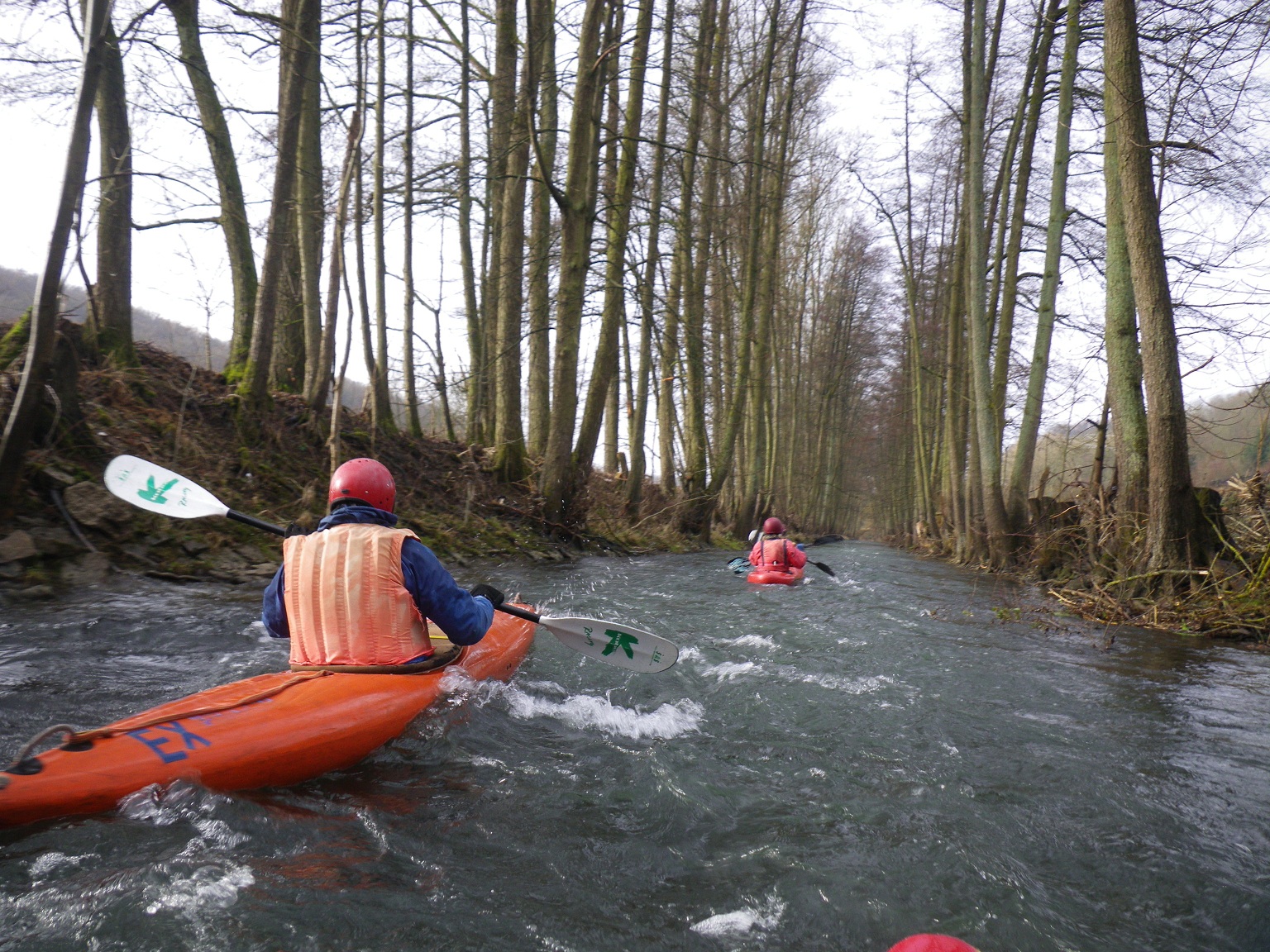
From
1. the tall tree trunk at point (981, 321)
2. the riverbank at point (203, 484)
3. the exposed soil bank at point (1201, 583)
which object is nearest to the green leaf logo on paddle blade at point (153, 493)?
the riverbank at point (203, 484)

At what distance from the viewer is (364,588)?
3.67m

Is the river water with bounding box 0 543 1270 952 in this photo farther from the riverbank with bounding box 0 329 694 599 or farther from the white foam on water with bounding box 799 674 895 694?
the riverbank with bounding box 0 329 694 599

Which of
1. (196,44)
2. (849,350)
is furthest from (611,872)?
(849,350)

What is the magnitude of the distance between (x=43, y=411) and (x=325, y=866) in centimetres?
592

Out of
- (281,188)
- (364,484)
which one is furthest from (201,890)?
(281,188)

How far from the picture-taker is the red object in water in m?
1.76

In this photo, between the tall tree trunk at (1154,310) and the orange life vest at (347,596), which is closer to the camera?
the orange life vest at (347,596)

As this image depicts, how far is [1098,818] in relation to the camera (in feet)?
10.7

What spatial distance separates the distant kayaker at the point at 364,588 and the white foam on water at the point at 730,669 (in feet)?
7.01

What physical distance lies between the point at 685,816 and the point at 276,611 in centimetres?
228

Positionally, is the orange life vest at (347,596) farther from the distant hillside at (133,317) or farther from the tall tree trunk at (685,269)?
the tall tree trunk at (685,269)

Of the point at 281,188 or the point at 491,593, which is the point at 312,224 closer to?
the point at 281,188

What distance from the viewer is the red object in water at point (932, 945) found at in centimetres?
176

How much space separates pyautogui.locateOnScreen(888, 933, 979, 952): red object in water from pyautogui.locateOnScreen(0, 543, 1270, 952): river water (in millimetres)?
618
